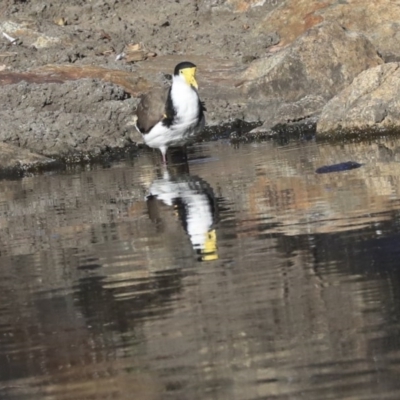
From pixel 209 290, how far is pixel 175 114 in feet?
24.3

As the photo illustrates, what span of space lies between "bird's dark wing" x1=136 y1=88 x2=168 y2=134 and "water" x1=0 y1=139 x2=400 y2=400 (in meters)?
2.35

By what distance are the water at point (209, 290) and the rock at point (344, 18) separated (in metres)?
7.26

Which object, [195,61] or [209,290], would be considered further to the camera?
[195,61]

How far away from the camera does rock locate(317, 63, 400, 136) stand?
1482 cm

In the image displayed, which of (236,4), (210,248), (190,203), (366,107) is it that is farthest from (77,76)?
(210,248)

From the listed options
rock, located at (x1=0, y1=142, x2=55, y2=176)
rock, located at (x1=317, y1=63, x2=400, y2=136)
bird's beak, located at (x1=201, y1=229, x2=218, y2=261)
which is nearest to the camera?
bird's beak, located at (x1=201, y1=229, x2=218, y2=261)

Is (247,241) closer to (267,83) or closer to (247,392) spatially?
(247,392)

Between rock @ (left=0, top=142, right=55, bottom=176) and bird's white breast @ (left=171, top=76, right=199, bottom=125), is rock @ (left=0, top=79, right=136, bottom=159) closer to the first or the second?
rock @ (left=0, top=142, right=55, bottom=176)

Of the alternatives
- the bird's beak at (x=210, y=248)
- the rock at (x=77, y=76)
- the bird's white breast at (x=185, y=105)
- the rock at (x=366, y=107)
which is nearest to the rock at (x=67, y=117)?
the rock at (x=77, y=76)

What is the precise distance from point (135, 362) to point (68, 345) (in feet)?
1.92

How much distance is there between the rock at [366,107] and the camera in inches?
583

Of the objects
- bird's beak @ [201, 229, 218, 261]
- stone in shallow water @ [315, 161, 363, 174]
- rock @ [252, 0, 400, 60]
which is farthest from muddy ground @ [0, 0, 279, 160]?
bird's beak @ [201, 229, 218, 261]

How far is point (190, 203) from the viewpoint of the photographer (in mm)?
10633

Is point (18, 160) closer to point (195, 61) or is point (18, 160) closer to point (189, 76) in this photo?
point (189, 76)
